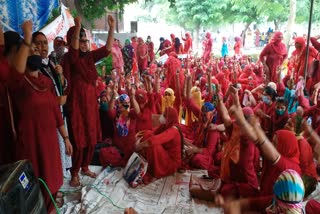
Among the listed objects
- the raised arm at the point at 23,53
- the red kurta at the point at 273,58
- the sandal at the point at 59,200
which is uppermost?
the raised arm at the point at 23,53

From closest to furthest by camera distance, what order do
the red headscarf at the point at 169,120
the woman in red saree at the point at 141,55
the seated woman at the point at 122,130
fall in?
the red headscarf at the point at 169,120 < the seated woman at the point at 122,130 < the woman in red saree at the point at 141,55

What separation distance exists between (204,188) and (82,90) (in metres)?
1.55

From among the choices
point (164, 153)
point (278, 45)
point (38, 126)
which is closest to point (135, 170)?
point (164, 153)

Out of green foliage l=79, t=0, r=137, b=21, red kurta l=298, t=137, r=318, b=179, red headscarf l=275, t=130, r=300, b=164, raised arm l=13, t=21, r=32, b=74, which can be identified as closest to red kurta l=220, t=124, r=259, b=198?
red headscarf l=275, t=130, r=300, b=164

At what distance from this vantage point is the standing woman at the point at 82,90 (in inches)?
113

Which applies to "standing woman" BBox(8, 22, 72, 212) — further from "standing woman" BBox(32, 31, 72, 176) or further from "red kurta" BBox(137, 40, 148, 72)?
"red kurta" BBox(137, 40, 148, 72)

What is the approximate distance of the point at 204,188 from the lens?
3.01 meters

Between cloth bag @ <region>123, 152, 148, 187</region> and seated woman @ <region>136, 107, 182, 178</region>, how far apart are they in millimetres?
121

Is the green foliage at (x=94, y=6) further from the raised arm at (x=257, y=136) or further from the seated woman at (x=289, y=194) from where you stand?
the seated woman at (x=289, y=194)

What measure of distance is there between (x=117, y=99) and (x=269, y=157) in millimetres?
2245

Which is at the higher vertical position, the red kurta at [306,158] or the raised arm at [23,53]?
the raised arm at [23,53]

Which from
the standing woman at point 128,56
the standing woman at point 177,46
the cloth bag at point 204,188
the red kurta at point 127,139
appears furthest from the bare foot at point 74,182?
the standing woman at point 177,46

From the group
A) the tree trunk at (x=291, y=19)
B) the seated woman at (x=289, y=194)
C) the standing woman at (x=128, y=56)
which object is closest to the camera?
the seated woman at (x=289, y=194)

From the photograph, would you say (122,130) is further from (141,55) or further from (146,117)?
(141,55)
